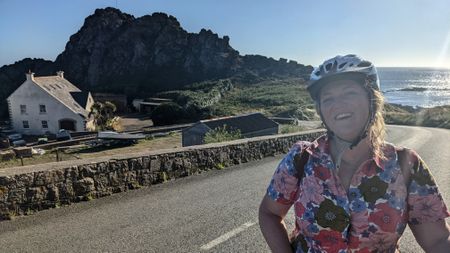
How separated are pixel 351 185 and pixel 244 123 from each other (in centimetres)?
2307

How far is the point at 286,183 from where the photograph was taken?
2348 millimetres

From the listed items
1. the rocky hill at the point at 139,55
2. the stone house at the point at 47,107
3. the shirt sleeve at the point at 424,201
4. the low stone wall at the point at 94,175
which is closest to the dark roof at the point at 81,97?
the stone house at the point at 47,107

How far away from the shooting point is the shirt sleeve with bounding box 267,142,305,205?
2.34 metres

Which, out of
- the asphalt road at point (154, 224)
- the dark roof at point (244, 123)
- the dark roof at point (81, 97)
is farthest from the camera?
the dark roof at point (81, 97)

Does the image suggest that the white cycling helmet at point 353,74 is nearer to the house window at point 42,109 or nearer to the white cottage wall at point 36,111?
the white cottage wall at point 36,111

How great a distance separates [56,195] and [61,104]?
54.6 m

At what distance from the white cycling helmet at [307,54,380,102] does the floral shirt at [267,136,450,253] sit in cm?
38

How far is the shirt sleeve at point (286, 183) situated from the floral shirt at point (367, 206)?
0.27 feet

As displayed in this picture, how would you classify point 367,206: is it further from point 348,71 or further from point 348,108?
point 348,71

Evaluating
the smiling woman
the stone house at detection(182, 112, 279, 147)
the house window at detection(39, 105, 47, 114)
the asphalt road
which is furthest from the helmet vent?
the house window at detection(39, 105, 47, 114)

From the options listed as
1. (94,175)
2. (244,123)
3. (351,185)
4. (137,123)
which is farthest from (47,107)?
(351,185)

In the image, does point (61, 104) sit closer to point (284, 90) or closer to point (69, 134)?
point (69, 134)

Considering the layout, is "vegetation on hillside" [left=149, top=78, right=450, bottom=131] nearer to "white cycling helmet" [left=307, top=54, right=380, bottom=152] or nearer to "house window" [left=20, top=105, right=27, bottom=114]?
"house window" [left=20, top=105, right=27, bottom=114]

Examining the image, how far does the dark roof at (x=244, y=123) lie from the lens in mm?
24531
